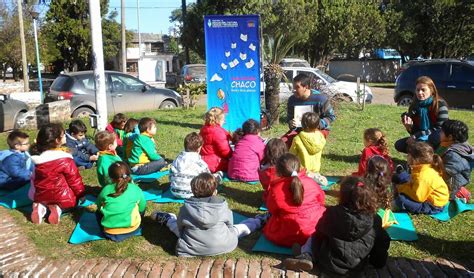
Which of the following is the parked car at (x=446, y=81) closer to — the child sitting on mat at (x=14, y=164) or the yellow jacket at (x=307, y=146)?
the yellow jacket at (x=307, y=146)

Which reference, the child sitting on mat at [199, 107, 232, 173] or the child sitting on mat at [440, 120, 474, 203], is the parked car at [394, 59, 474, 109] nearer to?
the child sitting on mat at [440, 120, 474, 203]

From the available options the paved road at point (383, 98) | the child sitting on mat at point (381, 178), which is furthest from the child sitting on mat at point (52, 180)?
the paved road at point (383, 98)

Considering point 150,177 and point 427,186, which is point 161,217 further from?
point 427,186

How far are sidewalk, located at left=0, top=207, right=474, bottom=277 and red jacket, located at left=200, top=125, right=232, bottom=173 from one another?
2624mm

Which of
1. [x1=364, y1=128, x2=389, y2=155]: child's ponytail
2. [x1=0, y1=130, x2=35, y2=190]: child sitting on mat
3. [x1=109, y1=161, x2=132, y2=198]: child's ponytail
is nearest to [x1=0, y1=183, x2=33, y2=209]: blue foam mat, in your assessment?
[x1=0, y1=130, x2=35, y2=190]: child sitting on mat

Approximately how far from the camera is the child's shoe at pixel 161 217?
182 inches

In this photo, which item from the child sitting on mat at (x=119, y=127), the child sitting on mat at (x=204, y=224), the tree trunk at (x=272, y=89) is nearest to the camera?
the child sitting on mat at (x=204, y=224)

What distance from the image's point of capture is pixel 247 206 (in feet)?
17.0

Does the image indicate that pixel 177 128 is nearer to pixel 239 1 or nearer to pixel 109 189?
pixel 109 189

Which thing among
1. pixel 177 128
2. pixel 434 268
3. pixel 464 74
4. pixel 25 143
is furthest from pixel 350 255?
pixel 464 74

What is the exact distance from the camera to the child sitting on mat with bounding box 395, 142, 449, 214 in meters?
4.60

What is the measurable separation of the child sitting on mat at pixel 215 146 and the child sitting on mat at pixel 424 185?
257 cm

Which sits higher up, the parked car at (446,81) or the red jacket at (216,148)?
the parked car at (446,81)

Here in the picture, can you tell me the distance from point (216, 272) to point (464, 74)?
12.9 meters
